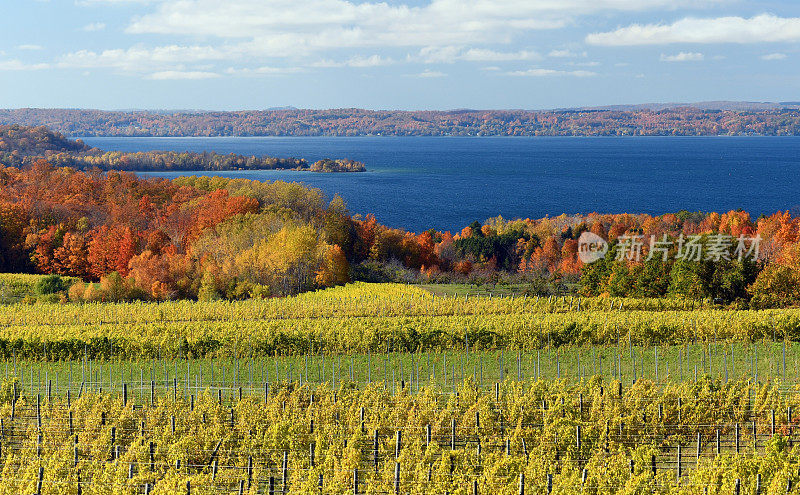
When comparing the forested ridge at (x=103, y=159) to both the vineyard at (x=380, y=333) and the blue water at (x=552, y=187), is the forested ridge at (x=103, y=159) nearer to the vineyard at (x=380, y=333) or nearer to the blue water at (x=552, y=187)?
the blue water at (x=552, y=187)

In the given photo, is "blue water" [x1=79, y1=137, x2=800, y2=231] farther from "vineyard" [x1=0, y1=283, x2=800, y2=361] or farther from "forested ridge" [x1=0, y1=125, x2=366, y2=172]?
"vineyard" [x1=0, y1=283, x2=800, y2=361]

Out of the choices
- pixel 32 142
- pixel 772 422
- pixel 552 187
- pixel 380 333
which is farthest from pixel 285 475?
pixel 32 142

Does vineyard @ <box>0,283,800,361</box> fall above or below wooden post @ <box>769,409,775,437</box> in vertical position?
below

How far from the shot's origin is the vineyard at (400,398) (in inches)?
577

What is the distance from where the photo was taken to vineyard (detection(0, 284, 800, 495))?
48.1 feet

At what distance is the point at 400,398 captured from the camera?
20.0 metres

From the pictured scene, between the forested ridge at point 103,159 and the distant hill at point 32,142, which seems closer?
the forested ridge at point 103,159

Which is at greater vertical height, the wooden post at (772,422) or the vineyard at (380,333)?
the wooden post at (772,422)

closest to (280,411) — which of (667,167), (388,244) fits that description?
(388,244)

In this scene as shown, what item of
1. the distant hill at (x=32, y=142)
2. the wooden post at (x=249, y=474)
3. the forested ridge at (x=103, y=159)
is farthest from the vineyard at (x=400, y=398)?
the distant hill at (x=32, y=142)

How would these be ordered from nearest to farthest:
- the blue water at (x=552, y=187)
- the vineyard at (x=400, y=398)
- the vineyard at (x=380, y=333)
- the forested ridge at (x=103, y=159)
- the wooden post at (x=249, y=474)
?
1. the wooden post at (x=249, y=474)
2. the vineyard at (x=400, y=398)
3. the vineyard at (x=380, y=333)
4. the blue water at (x=552, y=187)
5. the forested ridge at (x=103, y=159)

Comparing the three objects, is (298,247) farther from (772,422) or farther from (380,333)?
(772,422)

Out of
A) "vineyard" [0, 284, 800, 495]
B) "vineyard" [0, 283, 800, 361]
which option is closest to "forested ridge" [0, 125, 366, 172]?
"vineyard" [0, 283, 800, 361]

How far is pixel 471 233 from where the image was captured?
2749 inches
